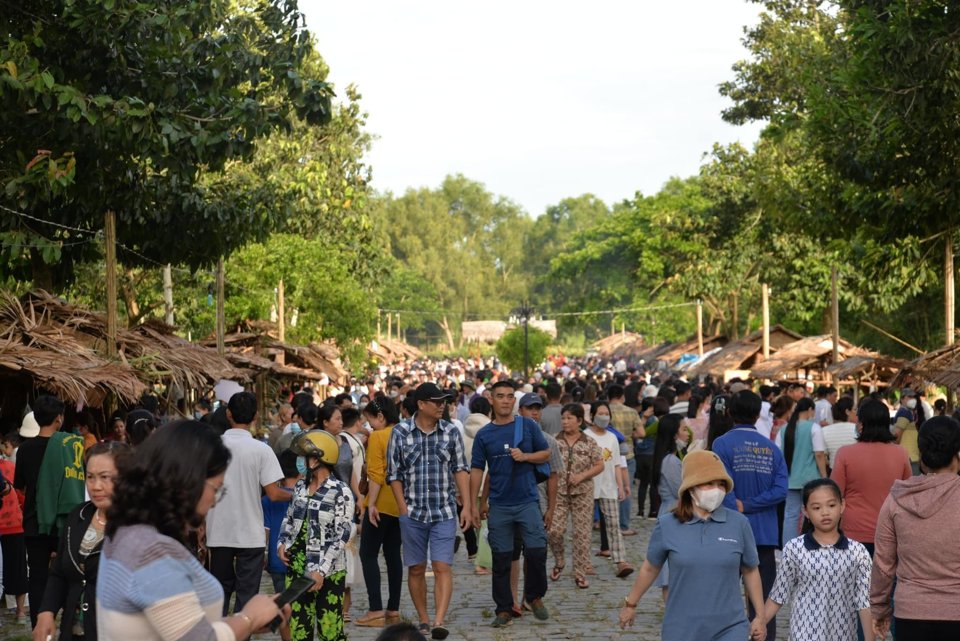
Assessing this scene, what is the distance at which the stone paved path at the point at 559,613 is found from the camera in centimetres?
986

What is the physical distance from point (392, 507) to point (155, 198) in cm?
913

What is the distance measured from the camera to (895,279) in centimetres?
3266

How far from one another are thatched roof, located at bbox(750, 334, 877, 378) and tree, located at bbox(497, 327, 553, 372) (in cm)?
2604

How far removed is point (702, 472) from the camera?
5938 mm

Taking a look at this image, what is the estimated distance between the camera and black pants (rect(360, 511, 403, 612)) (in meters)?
10.3

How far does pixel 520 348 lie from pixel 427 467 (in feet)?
173

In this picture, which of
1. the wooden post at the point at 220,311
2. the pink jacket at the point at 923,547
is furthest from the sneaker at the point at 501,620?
the wooden post at the point at 220,311

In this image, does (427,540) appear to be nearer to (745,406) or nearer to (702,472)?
(745,406)

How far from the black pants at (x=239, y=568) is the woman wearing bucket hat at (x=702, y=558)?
3.27m

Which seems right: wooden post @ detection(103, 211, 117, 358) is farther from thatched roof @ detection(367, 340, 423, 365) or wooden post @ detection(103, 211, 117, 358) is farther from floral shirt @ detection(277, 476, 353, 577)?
thatched roof @ detection(367, 340, 423, 365)

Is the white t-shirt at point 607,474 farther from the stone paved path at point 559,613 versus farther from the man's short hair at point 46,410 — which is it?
the man's short hair at point 46,410

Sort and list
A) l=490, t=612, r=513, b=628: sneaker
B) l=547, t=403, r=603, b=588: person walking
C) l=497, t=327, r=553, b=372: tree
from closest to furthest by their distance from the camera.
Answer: l=490, t=612, r=513, b=628: sneaker, l=547, t=403, r=603, b=588: person walking, l=497, t=327, r=553, b=372: tree

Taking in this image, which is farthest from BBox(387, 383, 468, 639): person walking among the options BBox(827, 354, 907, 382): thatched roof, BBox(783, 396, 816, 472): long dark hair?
BBox(827, 354, 907, 382): thatched roof

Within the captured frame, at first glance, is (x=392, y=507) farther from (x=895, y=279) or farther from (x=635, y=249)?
(x=635, y=249)
